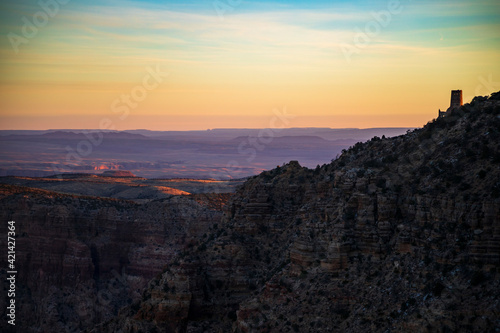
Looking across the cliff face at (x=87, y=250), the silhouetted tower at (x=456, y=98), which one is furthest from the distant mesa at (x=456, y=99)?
the cliff face at (x=87, y=250)

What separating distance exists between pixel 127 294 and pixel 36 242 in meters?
10.5

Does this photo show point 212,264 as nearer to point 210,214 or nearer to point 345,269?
point 345,269

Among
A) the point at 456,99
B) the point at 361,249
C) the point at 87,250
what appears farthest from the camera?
the point at 87,250

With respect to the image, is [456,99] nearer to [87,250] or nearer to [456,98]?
[456,98]

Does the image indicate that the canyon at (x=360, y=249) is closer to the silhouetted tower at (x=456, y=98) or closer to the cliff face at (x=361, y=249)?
the cliff face at (x=361, y=249)

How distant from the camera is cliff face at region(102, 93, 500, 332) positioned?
3356 centimetres

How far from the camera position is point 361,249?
3966 cm

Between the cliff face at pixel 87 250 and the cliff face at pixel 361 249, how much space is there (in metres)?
24.5

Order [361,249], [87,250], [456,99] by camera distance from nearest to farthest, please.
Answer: [361,249], [456,99], [87,250]

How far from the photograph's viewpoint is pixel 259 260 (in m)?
47.6

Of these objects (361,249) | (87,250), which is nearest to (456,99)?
(361,249)

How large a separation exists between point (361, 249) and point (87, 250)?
1720 inches

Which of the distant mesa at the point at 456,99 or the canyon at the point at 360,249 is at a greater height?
the distant mesa at the point at 456,99

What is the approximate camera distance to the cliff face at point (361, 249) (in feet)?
110
